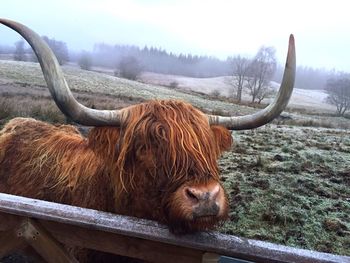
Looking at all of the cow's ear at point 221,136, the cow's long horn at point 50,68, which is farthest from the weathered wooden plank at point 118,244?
the cow's ear at point 221,136

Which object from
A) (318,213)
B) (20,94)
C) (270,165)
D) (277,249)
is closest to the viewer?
(277,249)

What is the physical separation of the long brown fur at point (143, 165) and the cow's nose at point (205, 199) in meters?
0.06

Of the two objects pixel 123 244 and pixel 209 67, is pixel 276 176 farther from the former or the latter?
pixel 209 67

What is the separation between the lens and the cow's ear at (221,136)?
119 inches

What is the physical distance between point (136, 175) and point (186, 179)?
0.48m

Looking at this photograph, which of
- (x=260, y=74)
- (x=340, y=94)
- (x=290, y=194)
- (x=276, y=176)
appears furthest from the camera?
(x=340, y=94)

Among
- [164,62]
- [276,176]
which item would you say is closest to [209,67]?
[164,62]

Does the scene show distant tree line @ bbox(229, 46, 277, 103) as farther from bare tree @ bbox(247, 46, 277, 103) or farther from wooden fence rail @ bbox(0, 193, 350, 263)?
wooden fence rail @ bbox(0, 193, 350, 263)

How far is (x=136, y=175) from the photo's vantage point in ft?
9.05

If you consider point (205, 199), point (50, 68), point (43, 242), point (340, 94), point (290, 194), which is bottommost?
point (290, 194)

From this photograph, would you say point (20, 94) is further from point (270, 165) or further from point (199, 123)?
point (199, 123)

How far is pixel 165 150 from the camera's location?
102 inches

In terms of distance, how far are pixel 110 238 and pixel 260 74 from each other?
17.1 m

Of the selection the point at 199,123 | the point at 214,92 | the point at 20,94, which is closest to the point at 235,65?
the point at 214,92
